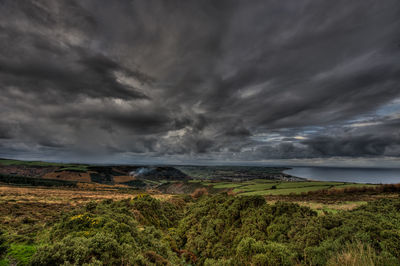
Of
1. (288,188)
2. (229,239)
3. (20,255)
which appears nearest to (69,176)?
(288,188)

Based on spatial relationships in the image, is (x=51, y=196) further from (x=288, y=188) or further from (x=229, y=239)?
(x=288, y=188)

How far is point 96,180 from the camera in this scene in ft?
579

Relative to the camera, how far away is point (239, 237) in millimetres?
12500

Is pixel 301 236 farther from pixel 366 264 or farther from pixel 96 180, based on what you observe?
pixel 96 180

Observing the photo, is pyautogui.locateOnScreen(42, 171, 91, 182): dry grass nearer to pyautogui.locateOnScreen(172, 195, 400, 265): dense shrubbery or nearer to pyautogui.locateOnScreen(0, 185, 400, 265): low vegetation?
pyautogui.locateOnScreen(0, 185, 400, 265): low vegetation

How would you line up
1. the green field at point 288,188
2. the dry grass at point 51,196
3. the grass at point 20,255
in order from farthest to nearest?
the green field at point 288,188
the dry grass at point 51,196
the grass at point 20,255

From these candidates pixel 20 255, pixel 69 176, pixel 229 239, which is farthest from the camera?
pixel 69 176

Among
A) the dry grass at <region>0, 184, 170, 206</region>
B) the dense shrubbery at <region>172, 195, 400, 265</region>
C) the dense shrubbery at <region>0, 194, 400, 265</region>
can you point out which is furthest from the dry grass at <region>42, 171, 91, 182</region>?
the dense shrubbery at <region>172, 195, 400, 265</region>

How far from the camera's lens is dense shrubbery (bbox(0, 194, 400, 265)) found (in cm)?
643

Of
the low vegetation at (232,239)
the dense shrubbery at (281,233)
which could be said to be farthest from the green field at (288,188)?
the low vegetation at (232,239)

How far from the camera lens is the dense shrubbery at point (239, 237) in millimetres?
6429

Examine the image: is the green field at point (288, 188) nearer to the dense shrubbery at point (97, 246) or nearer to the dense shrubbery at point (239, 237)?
the dense shrubbery at point (239, 237)

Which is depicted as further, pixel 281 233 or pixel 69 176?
pixel 69 176

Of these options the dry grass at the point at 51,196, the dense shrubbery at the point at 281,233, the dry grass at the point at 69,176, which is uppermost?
the dense shrubbery at the point at 281,233
